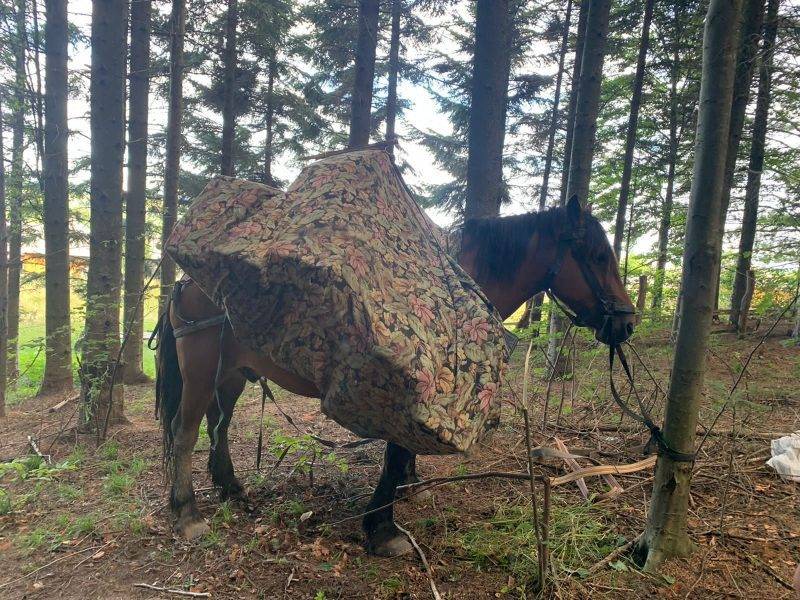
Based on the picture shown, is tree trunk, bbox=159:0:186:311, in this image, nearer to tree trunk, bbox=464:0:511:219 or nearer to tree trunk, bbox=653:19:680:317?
tree trunk, bbox=464:0:511:219

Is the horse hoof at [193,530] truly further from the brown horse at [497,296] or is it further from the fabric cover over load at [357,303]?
the fabric cover over load at [357,303]

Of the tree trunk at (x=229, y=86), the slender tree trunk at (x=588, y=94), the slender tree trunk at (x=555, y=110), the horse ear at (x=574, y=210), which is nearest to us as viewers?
the horse ear at (x=574, y=210)

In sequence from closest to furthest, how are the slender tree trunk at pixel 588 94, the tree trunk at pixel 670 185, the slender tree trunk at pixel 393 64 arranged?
the slender tree trunk at pixel 588 94, the tree trunk at pixel 670 185, the slender tree trunk at pixel 393 64

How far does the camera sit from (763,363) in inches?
272

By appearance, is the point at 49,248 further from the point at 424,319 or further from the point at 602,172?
the point at 602,172

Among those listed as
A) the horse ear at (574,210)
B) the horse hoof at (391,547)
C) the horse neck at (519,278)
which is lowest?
the horse hoof at (391,547)

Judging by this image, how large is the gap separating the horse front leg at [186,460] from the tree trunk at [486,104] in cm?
377

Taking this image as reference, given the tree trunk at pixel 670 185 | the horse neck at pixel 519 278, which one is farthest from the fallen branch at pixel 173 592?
the tree trunk at pixel 670 185

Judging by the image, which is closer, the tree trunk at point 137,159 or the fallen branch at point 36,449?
→ the fallen branch at point 36,449

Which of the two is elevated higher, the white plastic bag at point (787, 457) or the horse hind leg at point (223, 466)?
the white plastic bag at point (787, 457)

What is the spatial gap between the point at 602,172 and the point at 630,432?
9.09 meters

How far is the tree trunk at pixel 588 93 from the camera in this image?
16.0 ft

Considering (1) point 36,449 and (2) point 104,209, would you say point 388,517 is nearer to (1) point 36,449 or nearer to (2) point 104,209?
(1) point 36,449

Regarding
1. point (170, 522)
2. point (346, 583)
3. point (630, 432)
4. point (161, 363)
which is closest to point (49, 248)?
point (161, 363)
